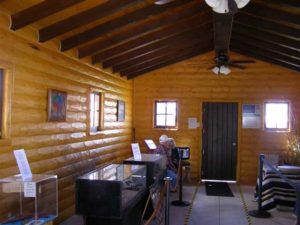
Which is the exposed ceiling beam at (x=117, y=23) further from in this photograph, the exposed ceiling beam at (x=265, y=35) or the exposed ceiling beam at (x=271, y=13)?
the exposed ceiling beam at (x=265, y=35)

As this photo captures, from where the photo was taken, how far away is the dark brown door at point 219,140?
888 cm

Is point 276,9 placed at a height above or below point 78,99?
above

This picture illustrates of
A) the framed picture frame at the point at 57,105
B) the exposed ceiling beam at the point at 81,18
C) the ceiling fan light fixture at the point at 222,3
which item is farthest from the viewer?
the framed picture frame at the point at 57,105

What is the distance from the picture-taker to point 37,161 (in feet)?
14.6

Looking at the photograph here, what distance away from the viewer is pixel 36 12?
3811mm

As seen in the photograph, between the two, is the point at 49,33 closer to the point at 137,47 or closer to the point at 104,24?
the point at 104,24

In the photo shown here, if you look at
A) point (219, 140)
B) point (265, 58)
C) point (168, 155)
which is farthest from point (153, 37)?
point (219, 140)

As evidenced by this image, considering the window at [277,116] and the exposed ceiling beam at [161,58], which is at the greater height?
the exposed ceiling beam at [161,58]

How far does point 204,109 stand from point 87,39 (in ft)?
15.3

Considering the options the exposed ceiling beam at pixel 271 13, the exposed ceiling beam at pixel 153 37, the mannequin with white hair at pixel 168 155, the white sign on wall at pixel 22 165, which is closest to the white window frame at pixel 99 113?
the exposed ceiling beam at pixel 153 37

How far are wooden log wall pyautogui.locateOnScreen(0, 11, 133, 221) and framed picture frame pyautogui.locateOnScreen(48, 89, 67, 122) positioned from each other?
0.24 feet

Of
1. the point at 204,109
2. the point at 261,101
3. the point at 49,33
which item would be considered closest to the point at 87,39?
the point at 49,33

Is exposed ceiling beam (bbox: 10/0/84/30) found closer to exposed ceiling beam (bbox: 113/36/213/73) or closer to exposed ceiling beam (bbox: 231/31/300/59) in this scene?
exposed ceiling beam (bbox: 113/36/213/73)

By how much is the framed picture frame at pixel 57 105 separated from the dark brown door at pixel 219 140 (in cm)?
465
